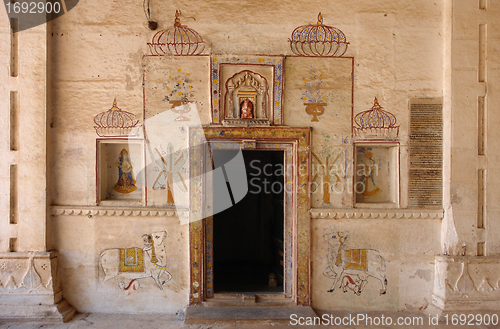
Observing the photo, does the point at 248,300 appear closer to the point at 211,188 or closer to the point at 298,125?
the point at 211,188

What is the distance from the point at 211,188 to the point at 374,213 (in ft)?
6.98

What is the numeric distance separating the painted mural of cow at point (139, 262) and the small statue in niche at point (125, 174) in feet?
2.20

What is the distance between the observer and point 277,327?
154 inches

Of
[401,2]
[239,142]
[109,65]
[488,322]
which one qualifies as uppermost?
[401,2]

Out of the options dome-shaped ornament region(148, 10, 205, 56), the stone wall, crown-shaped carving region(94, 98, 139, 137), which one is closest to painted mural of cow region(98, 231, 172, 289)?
the stone wall

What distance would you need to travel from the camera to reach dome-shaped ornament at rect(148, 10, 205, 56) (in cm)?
430

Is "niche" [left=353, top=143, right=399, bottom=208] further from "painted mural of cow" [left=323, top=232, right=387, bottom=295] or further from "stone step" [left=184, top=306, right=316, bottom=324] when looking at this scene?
"stone step" [left=184, top=306, right=316, bottom=324]

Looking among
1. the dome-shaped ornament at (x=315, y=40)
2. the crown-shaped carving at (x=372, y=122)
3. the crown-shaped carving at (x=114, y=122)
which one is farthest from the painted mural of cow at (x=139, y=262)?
the dome-shaped ornament at (x=315, y=40)

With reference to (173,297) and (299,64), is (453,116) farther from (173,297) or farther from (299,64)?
(173,297)

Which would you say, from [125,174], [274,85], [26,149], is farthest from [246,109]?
[26,149]

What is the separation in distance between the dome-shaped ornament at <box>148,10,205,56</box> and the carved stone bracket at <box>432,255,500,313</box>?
4173 mm

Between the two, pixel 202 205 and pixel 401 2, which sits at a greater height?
pixel 401 2

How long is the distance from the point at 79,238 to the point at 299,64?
361 cm

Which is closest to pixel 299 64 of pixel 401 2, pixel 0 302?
pixel 401 2
